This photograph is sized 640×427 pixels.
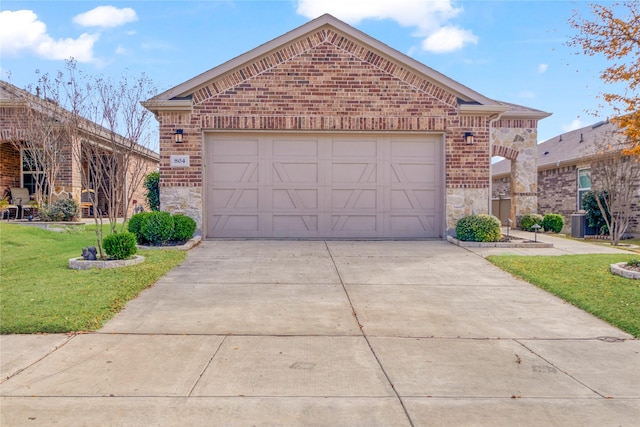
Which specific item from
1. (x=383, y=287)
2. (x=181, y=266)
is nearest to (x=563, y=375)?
(x=383, y=287)

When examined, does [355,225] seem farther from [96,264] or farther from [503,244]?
[96,264]

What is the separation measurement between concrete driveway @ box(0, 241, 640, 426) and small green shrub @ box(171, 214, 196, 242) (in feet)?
9.54

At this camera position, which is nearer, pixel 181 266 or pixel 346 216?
pixel 181 266

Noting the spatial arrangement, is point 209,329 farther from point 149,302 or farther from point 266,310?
point 149,302

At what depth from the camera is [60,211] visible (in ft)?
49.4

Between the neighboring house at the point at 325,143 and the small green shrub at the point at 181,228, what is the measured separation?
833 millimetres

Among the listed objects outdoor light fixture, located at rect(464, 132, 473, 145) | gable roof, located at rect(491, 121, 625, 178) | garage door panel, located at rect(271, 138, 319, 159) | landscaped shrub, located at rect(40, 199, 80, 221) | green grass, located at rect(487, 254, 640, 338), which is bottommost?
green grass, located at rect(487, 254, 640, 338)

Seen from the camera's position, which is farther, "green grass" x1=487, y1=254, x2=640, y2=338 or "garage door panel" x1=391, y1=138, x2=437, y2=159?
"garage door panel" x1=391, y1=138, x2=437, y2=159

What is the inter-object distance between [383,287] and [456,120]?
6.13 metres

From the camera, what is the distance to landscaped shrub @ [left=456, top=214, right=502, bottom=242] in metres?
10.8

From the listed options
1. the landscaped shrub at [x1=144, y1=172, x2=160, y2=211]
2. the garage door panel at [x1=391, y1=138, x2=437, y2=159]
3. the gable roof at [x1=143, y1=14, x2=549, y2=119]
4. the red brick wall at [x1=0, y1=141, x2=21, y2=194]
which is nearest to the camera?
the gable roof at [x1=143, y1=14, x2=549, y2=119]

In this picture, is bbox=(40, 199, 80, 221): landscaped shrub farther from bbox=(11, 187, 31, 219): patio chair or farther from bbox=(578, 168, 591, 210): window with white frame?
bbox=(578, 168, 591, 210): window with white frame

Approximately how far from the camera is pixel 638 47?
7855 millimetres

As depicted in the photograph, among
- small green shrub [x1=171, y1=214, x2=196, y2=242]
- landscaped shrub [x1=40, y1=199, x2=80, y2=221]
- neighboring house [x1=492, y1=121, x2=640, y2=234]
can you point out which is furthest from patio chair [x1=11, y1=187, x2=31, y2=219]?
neighboring house [x1=492, y1=121, x2=640, y2=234]
